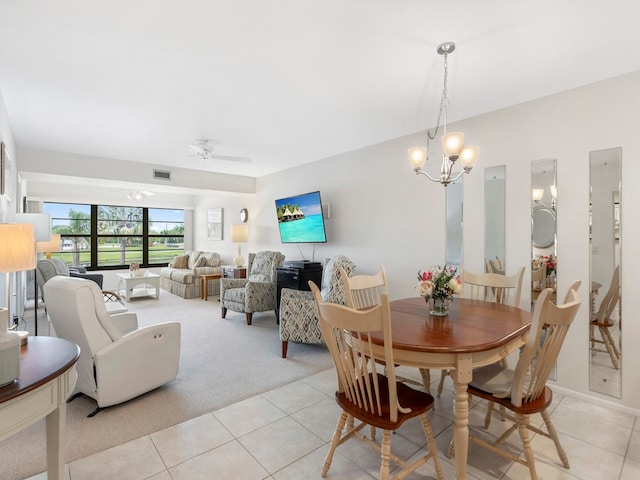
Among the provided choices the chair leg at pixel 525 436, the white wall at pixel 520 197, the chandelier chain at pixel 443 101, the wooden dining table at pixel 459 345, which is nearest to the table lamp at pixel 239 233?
the white wall at pixel 520 197

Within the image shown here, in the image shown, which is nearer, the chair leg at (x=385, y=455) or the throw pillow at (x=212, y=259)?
the chair leg at (x=385, y=455)

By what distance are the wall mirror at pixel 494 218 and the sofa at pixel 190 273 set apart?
555 cm

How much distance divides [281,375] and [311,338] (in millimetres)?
581

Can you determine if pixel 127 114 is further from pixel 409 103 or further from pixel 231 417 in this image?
pixel 231 417

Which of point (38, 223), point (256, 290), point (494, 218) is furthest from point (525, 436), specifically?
point (38, 223)

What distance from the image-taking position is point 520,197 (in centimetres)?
303

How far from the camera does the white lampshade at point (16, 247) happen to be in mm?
1682

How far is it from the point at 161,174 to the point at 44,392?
15.8 feet

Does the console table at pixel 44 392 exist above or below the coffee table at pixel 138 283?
above

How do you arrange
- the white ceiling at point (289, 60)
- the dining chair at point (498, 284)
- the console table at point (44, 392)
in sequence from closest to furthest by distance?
the console table at point (44, 392) → the white ceiling at point (289, 60) → the dining chair at point (498, 284)

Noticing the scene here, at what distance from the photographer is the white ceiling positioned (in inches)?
71.7

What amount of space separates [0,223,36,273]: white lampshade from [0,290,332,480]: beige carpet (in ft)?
3.69

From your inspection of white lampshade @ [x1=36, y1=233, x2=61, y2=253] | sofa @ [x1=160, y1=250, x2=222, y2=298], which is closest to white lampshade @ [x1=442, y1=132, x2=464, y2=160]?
white lampshade @ [x1=36, y1=233, x2=61, y2=253]

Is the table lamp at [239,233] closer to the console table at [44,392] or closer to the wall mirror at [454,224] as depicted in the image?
the wall mirror at [454,224]
